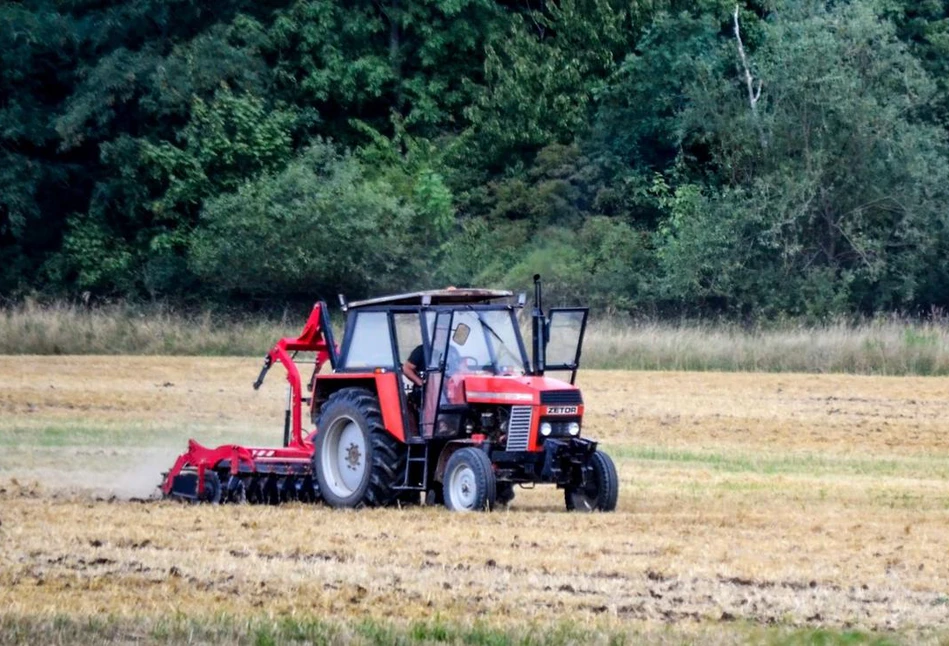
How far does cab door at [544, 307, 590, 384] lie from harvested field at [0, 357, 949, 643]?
1331 millimetres

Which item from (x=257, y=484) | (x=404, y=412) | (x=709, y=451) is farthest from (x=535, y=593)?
(x=709, y=451)

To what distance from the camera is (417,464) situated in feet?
50.0

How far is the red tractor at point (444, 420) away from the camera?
14.8 meters

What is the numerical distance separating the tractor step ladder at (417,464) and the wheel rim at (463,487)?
13.3 inches

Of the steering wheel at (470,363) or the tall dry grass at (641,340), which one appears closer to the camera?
the steering wheel at (470,363)

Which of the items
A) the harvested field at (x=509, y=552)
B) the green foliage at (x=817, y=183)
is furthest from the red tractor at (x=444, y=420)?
the green foliage at (x=817, y=183)

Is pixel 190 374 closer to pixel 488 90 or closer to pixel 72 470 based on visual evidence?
pixel 72 470

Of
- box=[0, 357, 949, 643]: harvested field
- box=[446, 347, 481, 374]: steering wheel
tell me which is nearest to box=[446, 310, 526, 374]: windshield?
box=[446, 347, 481, 374]: steering wheel

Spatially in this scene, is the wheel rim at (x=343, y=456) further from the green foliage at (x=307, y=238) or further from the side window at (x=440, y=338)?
the green foliage at (x=307, y=238)

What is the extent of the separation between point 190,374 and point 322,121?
18.0 metres

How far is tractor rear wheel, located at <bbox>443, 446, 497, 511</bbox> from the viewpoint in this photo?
14.4m

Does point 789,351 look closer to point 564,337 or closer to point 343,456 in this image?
point 564,337

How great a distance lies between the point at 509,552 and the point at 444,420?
2960 mm

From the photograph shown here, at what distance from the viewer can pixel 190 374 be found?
31.3 metres
